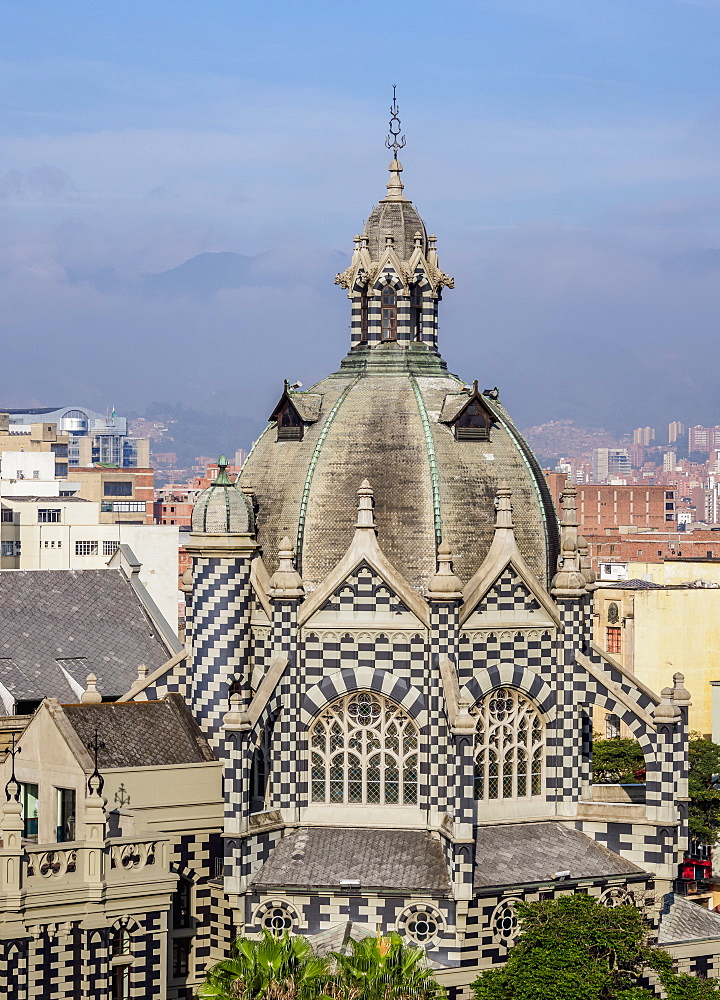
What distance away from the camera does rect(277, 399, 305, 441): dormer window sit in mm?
67750

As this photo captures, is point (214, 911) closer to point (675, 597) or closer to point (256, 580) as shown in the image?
point (256, 580)

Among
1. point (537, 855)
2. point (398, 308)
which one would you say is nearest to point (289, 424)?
point (398, 308)

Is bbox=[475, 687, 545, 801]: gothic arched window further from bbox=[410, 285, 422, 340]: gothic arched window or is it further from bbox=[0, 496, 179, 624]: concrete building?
bbox=[0, 496, 179, 624]: concrete building

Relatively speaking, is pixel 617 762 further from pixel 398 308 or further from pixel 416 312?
pixel 398 308

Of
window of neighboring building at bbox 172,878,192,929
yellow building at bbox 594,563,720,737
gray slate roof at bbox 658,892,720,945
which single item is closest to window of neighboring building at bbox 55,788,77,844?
window of neighboring building at bbox 172,878,192,929

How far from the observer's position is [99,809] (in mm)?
57156

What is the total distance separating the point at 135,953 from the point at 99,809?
437cm

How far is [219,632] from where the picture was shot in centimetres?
6519

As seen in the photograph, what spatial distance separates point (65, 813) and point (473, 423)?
59.7ft

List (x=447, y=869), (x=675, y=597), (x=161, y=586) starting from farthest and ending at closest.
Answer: (x=675, y=597) < (x=161, y=586) < (x=447, y=869)

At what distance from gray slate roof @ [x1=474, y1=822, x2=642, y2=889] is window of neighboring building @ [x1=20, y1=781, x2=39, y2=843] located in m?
13.5

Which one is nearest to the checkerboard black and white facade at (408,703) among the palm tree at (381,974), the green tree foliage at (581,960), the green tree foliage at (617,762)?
the green tree foliage at (581,960)

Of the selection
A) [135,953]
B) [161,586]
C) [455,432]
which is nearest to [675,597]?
[161,586]

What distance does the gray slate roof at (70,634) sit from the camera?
73.8m
